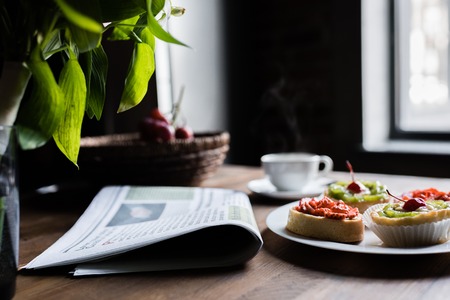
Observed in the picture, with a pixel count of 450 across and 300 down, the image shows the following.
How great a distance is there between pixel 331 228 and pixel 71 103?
40 centimetres

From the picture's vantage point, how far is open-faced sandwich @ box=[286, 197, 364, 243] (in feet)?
2.35

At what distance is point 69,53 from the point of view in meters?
0.60

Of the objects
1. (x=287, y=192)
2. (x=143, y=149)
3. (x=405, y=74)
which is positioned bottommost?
(x=287, y=192)

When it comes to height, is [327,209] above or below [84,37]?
below

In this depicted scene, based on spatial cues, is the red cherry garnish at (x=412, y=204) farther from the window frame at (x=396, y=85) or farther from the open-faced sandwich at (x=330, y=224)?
the window frame at (x=396, y=85)

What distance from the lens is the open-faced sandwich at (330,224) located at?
72 centimetres

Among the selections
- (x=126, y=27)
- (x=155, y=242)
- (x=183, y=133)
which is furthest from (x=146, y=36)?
(x=183, y=133)

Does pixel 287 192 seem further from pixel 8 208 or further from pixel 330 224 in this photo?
pixel 8 208

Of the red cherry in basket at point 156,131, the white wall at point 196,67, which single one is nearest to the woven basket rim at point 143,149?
the red cherry in basket at point 156,131

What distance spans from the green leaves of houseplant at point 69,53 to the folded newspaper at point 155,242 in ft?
0.48

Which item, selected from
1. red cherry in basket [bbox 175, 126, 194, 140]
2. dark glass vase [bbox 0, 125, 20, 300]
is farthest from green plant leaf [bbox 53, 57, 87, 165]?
red cherry in basket [bbox 175, 126, 194, 140]

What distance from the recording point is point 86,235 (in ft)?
Result: 2.56

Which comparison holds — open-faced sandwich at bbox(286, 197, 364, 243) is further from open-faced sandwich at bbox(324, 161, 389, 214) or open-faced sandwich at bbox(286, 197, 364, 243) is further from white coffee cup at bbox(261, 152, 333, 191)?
white coffee cup at bbox(261, 152, 333, 191)

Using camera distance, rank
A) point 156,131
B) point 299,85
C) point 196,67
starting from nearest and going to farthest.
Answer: point 156,131 → point 196,67 → point 299,85
